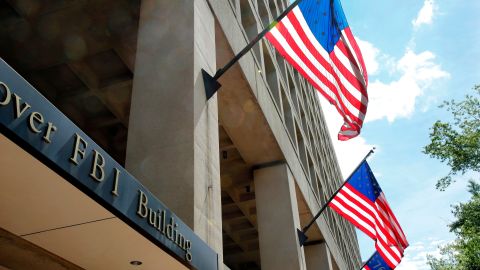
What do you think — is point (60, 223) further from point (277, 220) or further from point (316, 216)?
point (316, 216)

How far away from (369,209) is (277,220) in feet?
8.77

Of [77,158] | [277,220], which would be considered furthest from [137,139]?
[277,220]

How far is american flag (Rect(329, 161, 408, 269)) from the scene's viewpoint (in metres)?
12.5

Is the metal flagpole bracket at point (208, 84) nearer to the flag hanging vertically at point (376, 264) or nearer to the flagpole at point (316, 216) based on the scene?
the flagpole at point (316, 216)

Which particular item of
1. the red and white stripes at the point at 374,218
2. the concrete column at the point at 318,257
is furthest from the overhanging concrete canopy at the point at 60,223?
the concrete column at the point at 318,257

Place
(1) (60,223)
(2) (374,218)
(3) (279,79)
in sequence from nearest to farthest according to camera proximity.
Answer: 1. (1) (60,223)
2. (2) (374,218)
3. (3) (279,79)

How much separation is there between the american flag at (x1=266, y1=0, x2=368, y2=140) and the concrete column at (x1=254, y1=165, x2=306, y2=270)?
4.16m

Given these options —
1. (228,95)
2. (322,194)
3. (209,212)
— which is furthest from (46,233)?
(322,194)

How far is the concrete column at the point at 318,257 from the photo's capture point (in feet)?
58.6

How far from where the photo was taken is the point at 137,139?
6.60 metres

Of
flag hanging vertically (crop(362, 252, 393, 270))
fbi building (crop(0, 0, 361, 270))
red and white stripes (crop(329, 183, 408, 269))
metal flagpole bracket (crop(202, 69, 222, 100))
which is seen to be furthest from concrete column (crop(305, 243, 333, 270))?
metal flagpole bracket (crop(202, 69, 222, 100))

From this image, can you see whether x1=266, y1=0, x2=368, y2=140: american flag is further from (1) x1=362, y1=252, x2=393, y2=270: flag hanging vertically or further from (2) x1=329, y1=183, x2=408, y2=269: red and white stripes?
(1) x1=362, y1=252, x2=393, y2=270: flag hanging vertically

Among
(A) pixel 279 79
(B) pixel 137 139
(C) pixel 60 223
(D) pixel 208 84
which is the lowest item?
(C) pixel 60 223

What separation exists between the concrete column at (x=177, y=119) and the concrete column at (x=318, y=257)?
39.8 feet
